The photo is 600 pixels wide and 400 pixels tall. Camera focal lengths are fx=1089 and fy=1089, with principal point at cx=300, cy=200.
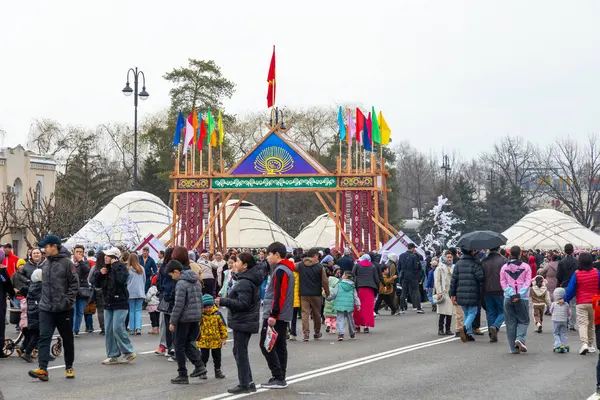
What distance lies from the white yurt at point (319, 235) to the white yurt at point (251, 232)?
177cm

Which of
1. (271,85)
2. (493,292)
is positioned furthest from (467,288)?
(271,85)

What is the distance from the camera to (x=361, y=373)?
13.9m

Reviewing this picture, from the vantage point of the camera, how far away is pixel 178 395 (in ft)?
38.6

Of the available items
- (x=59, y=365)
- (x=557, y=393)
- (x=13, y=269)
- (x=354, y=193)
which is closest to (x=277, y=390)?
(x=557, y=393)

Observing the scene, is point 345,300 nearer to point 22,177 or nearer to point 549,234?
point 22,177

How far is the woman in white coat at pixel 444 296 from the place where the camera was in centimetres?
2006

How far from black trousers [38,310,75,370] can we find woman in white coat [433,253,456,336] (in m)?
8.55

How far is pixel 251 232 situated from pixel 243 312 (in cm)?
4698

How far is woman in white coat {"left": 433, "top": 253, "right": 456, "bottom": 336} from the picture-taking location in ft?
65.8

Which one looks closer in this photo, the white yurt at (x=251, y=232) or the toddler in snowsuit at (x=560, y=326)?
the toddler in snowsuit at (x=560, y=326)

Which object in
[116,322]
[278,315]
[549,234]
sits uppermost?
[549,234]

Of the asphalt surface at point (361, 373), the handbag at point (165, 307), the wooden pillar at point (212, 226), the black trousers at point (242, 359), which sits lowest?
the asphalt surface at point (361, 373)

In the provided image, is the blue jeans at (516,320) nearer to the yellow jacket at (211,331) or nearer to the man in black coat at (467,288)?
the man in black coat at (467,288)

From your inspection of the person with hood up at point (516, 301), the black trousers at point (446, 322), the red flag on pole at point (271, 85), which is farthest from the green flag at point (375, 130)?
the person with hood up at point (516, 301)
